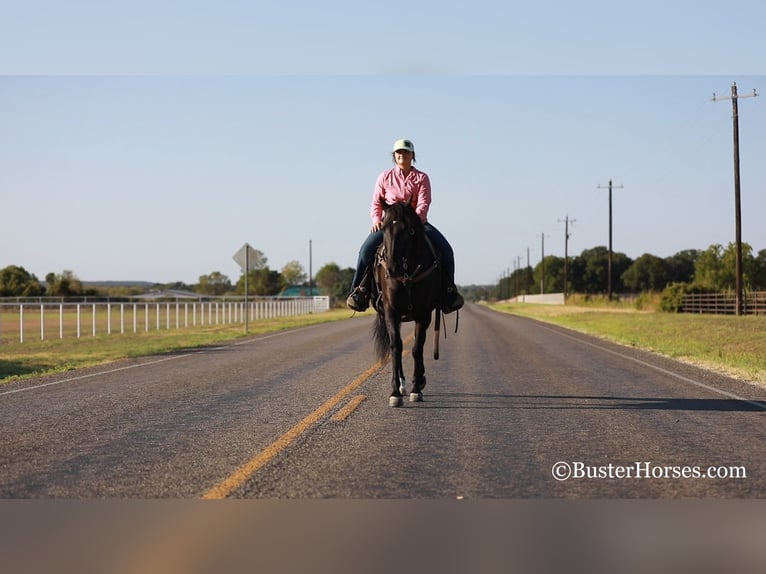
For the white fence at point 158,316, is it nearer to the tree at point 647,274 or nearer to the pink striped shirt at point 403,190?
the pink striped shirt at point 403,190

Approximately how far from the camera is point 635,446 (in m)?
7.62

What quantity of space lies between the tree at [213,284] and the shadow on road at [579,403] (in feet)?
604

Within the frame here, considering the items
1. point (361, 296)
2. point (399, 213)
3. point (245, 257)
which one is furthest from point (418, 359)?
point (245, 257)

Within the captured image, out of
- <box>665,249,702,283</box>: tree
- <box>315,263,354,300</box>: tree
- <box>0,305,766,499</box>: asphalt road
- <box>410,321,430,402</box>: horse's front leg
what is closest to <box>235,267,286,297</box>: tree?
<box>315,263,354,300</box>: tree

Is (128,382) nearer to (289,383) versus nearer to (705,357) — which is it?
(289,383)

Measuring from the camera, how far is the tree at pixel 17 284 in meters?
84.4

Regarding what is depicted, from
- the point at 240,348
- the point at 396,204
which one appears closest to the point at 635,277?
the point at 240,348

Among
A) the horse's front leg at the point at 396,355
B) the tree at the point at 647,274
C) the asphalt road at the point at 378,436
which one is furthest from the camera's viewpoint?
the tree at the point at 647,274

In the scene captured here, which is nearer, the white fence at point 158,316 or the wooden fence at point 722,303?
the white fence at point 158,316

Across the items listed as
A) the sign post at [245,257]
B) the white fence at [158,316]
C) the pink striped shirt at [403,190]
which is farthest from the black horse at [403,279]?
the sign post at [245,257]

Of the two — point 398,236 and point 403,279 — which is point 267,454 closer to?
point 403,279

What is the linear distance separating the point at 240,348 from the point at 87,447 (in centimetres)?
Result: 1539

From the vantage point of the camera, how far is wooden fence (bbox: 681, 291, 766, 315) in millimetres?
44906

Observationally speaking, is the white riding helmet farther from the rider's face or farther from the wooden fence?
the wooden fence
